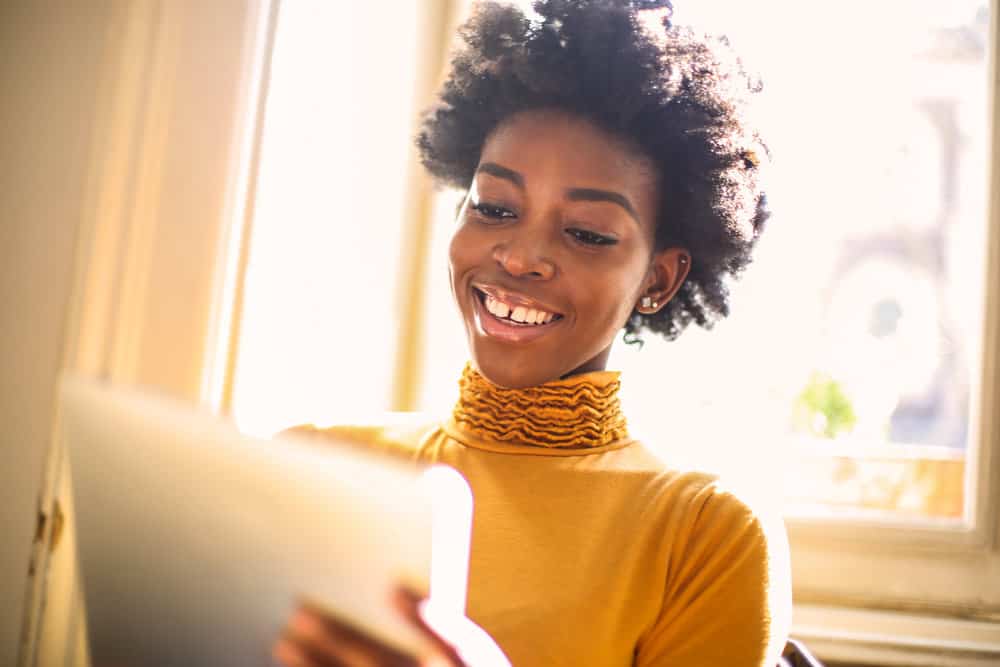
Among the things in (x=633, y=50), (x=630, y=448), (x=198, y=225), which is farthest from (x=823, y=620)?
(x=198, y=225)

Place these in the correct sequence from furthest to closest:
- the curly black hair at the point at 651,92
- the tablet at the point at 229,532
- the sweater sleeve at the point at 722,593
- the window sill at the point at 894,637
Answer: the window sill at the point at 894,637 → the curly black hair at the point at 651,92 → the sweater sleeve at the point at 722,593 → the tablet at the point at 229,532

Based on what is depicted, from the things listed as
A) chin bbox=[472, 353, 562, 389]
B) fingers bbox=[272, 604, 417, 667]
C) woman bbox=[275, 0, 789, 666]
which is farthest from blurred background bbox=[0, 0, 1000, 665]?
fingers bbox=[272, 604, 417, 667]

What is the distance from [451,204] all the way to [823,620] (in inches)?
36.4

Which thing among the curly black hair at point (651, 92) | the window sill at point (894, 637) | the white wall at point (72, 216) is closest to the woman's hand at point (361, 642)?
the white wall at point (72, 216)

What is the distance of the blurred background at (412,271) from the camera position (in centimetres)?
85

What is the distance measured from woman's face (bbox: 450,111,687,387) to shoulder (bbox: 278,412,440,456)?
0.48 feet

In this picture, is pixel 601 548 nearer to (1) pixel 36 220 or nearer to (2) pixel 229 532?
(2) pixel 229 532

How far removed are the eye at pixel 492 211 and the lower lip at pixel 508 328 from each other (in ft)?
0.34

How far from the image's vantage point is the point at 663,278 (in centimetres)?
100

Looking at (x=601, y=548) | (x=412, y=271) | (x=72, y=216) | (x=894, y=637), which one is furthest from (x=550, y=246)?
(x=894, y=637)

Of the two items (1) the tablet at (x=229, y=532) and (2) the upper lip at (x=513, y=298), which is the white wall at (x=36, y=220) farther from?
(2) the upper lip at (x=513, y=298)

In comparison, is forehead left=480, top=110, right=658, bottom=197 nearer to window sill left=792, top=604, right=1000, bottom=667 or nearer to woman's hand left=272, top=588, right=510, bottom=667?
woman's hand left=272, top=588, right=510, bottom=667

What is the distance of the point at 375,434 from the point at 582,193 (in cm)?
39

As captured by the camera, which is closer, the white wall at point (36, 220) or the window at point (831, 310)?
the white wall at point (36, 220)
